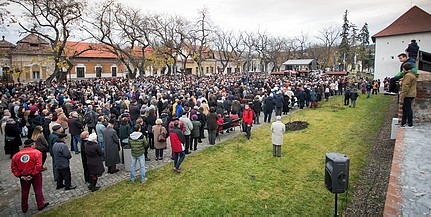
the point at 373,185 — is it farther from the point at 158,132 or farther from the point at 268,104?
the point at 268,104

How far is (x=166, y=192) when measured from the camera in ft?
23.0

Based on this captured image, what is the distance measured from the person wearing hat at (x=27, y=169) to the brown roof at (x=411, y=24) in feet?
144

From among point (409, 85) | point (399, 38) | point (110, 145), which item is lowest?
point (110, 145)

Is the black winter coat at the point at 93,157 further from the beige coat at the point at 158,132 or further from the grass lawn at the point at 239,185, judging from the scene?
the beige coat at the point at 158,132

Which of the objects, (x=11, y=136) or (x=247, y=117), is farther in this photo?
(x=247, y=117)

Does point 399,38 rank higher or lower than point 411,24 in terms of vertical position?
lower

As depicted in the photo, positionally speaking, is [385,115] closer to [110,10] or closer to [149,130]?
[149,130]

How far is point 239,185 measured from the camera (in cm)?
734

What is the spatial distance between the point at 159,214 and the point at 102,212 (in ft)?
4.13

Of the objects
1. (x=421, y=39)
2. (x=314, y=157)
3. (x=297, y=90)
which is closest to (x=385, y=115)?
(x=297, y=90)

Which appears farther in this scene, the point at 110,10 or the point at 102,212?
the point at 110,10

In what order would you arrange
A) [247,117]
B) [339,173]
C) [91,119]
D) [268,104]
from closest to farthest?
1. [339,173]
2. [91,119]
3. [247,117]
4. [268,104]


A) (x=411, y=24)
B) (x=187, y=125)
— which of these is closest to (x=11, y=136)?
(x=187, y=125)

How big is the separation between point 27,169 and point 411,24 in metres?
46.4
